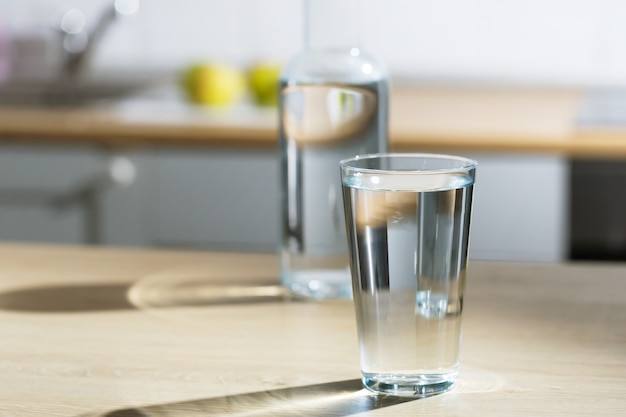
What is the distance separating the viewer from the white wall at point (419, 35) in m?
2.79

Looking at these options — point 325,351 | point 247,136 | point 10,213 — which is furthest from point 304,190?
point 10,213

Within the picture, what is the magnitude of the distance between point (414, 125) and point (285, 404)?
5.53 feet

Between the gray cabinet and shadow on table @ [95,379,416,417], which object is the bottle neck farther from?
the gray cabinet

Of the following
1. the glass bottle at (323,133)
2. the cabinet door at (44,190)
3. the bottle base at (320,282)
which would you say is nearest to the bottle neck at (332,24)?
the glass bottle at (323,133)

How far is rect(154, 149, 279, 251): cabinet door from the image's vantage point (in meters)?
2.35

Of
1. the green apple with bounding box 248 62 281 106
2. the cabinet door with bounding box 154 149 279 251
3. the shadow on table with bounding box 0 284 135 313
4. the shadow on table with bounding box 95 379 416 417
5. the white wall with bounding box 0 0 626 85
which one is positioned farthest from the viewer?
the white wall with bounding box 0 0 626 85

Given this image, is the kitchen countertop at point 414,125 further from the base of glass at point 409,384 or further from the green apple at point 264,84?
the base of glass at point 409,384

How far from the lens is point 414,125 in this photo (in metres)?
2.27

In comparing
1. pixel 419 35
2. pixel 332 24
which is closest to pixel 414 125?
pixel 419 35

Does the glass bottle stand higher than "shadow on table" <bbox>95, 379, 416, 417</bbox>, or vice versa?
the glass bottle

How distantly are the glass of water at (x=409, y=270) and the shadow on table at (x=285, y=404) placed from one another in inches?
0.7

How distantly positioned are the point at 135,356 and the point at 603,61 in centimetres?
234

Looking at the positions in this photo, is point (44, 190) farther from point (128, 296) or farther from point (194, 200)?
point (128, 296)

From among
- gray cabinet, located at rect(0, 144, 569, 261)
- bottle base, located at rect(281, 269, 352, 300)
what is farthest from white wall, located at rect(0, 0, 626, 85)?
bottle base, located at rect(281, 269, 352, 300)
